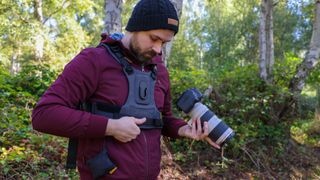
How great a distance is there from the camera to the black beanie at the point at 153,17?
177cm

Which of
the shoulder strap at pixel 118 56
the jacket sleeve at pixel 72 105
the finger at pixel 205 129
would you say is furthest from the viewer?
the finger at pixel 205 129

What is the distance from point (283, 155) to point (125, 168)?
586 cm

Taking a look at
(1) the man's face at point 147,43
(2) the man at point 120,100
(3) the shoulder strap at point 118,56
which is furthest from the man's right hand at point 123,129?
(1) the man's face at point 147,43

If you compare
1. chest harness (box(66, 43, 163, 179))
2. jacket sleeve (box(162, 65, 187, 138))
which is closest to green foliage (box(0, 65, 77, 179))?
jacket sleeve (box(162, 65, 187, 138))

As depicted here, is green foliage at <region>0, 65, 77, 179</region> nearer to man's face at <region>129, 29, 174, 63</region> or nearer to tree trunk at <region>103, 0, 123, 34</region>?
tree trunk at <region>103, 0, 123, 34</region>

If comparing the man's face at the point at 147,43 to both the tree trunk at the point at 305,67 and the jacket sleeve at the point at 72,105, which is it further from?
the tree trunk at the point at 305,67

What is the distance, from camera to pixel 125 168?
1703 mm

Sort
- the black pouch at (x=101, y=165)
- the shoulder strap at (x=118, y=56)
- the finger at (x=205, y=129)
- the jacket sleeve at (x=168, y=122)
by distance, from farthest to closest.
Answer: the jacket sleeve at (x=168, y=122) < the finger at (x=205, y=129) < the shoulder strap at (x=118, y=56) < the black pouch at (x=101, y=165)

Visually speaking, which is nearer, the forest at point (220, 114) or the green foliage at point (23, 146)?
the green foliage at point (23, 146)

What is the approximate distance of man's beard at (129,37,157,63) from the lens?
180 cm

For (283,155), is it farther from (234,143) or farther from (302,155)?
(234,143)

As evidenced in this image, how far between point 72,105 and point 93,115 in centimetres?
12

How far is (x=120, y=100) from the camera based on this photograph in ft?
5.62

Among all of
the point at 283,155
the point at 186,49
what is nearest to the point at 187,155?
the point at 283,155
